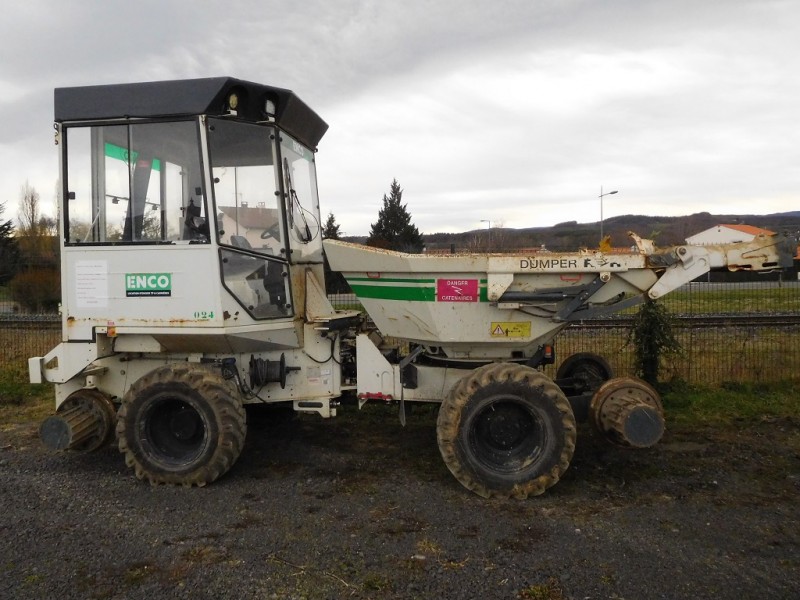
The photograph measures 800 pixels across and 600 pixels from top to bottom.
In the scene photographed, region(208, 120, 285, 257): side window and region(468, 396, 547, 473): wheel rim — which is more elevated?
region(208, 120, 285, 257): side window

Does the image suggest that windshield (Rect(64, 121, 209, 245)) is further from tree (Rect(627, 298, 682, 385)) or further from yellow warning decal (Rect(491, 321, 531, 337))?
tree (Rect(627, 298, 682, 385))

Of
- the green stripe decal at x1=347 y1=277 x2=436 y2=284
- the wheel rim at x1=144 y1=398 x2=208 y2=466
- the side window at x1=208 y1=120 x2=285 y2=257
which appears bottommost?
the wheel rim at x1=144 y1=398 x2=208 y2=466

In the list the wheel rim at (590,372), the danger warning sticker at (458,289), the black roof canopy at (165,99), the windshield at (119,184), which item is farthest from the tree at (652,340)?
the windshield at (119,184)

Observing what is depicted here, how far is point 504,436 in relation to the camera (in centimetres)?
510

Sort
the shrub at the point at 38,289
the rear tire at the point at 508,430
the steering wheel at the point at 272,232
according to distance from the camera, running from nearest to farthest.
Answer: the rear tire at the point at 508,430
the steering wheel at the point at 272,232
the shrub at the point at 38,289

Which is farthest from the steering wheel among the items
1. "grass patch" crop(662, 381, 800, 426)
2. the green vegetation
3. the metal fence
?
the green vegetation

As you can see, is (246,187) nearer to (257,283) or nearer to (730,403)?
(257,283)

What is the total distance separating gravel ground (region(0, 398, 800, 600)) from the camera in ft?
12.0

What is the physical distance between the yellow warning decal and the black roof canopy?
104 inches

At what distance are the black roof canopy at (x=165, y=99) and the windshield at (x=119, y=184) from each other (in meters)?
0.13

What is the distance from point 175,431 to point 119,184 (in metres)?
2.11

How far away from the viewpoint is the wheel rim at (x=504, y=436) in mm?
5012

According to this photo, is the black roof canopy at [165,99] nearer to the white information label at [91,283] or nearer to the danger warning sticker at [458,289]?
the white information label at [91,283]

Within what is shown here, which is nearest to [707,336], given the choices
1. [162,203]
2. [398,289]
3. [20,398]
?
[398,289]
